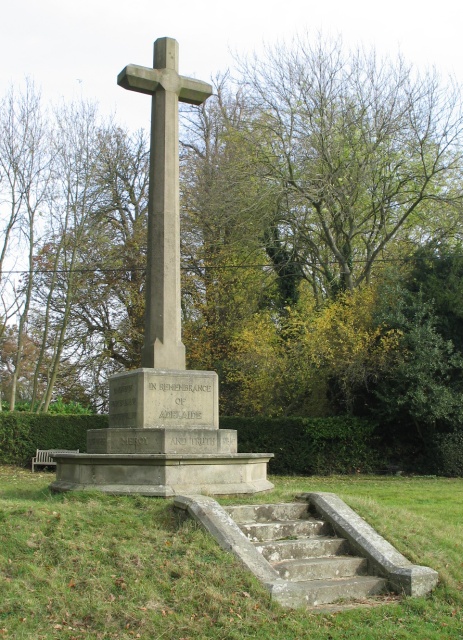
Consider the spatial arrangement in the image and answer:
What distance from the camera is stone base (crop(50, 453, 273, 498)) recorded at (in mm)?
9117

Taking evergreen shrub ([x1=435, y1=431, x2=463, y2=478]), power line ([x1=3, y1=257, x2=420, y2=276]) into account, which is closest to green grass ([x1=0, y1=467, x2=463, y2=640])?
evergreen shrub ([x1=435, y1=431, x2=463, y2=478])

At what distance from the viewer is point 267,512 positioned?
9039 mm

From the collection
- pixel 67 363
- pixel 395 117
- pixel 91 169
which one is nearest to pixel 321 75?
pixel 395 117

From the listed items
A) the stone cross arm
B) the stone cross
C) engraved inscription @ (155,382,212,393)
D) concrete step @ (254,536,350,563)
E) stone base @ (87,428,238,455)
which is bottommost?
concrete step @ (254,536,350,563)

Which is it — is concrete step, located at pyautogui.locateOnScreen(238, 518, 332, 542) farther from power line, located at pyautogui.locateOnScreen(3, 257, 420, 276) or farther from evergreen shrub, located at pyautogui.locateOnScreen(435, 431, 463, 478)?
power line, located at pyautogui.locateOnScreen(3, 257, 420, 276)

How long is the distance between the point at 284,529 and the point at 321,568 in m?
0.92

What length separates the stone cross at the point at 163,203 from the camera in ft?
34.9

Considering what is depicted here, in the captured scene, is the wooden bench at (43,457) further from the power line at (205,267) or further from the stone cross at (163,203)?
the stone cross at (163,203)

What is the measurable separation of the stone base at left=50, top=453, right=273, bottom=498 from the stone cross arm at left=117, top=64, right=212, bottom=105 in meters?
5.47

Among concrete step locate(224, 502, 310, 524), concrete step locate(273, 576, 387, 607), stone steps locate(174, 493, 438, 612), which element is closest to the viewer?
concrete step locate(273, 576, 387, 607)

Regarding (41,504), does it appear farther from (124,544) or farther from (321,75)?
(321,75)

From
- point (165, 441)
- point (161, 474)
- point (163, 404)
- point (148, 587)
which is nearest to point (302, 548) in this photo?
point (161, 474)

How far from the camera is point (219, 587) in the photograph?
6.90 metres

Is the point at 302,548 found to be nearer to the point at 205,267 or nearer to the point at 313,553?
the point at 313,553
